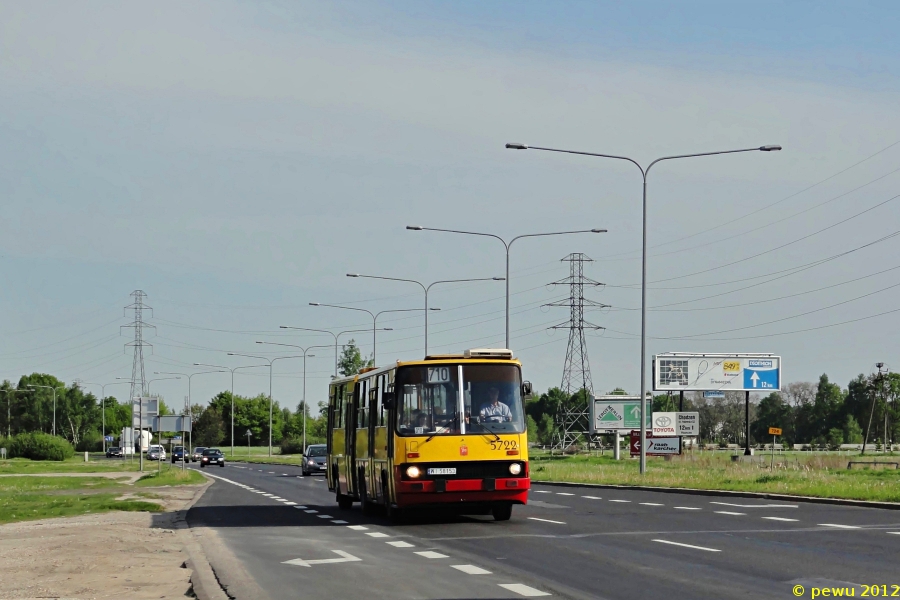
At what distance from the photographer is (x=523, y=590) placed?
1198cm

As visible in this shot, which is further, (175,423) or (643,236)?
(175,423)

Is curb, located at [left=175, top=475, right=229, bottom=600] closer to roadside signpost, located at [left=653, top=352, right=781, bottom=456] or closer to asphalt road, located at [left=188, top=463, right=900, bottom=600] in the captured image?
asphalt road, located at [left=188, top=463, right=900, bottom=600]

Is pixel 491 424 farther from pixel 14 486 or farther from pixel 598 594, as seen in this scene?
pixel 14 486

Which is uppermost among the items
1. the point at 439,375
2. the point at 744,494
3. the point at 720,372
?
the point at 720,372

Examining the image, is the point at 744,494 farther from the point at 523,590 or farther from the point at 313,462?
the point at 313,462

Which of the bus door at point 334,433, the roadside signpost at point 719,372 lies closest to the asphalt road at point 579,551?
the bus door at point 334,433

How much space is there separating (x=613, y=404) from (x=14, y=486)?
44.9 m

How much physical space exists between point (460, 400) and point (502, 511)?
7.40 ft

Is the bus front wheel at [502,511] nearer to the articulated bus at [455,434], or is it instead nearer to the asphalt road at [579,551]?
the articulated bus at [455,434]

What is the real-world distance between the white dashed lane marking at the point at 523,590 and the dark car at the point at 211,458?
252ft

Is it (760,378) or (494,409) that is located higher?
(760,378)

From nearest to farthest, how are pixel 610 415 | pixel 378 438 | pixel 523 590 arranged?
pixel 523 590
pixel 378 438
pixel 610 415

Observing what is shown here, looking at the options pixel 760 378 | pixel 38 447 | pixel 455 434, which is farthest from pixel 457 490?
pixel 38 447

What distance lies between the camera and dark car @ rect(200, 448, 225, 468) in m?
87.5
